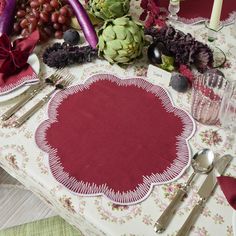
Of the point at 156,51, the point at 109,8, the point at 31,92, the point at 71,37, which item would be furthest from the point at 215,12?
the point at 31,92

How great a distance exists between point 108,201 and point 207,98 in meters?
0.33

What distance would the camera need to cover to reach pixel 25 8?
1.06 meters

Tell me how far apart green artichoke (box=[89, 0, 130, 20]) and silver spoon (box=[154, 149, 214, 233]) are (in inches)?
19.0

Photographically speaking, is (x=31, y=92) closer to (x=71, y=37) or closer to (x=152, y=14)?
(x=71, y=37)

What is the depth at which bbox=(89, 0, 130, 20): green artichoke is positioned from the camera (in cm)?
100

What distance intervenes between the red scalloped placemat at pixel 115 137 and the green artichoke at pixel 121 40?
6 cm

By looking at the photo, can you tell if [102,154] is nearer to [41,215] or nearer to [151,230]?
[151,230]

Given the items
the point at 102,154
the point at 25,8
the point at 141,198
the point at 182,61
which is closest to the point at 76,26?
the point at 25,8

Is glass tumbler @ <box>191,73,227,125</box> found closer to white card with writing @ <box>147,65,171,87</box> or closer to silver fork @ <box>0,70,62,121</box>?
white card with writing @ <box>147,65,171,87</box>

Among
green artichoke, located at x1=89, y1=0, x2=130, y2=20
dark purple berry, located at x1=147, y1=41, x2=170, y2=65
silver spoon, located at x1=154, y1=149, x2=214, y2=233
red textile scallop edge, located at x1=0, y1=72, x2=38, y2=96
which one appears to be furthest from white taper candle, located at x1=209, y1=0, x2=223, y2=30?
red textile scallop edge, located at x1=0, y1=72, x2=38, y2=96

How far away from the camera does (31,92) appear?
0.89m

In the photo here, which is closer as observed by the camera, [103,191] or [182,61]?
[103,191]

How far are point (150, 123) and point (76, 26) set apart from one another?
42cm

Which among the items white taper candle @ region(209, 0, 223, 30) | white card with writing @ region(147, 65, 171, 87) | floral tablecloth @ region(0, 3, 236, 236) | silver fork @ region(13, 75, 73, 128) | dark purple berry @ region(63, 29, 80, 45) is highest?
white taper candle @ region(209, 0, 223, 30)
